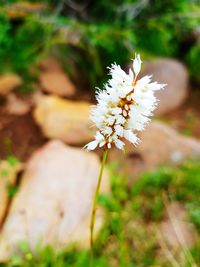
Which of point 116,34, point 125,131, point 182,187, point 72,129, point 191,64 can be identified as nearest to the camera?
point 125,131

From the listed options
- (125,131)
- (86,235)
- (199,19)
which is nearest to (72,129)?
(86,235)

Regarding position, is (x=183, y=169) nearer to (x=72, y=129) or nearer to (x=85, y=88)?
(x=72, y=129)

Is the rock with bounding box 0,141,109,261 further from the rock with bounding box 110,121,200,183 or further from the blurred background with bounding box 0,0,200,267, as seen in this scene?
the rock with bounding box 110,121,200,183

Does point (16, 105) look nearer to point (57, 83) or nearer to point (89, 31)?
point (57, 83)

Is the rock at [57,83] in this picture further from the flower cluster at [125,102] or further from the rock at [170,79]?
the flower cluster at [125,102]

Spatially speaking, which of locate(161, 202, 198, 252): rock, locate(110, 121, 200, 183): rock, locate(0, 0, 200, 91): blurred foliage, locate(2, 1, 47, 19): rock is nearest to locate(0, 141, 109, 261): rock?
locate(110, 121, 200, 183): rock

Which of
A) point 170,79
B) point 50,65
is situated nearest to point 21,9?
point 50,65
